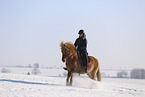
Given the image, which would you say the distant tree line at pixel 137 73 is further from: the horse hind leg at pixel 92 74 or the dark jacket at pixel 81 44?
the dark jacket at pixel 81 44

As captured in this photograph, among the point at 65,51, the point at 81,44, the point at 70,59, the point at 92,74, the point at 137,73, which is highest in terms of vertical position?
the point at 81,44

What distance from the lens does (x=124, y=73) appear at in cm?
6988

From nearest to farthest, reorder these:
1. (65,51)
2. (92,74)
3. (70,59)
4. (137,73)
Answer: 1. (65,51)
2. (70,59)
3. (92,74)
4. (137,73)

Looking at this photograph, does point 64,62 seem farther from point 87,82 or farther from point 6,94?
point 6,94

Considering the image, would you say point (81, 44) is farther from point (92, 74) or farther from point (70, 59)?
point (92, 74)

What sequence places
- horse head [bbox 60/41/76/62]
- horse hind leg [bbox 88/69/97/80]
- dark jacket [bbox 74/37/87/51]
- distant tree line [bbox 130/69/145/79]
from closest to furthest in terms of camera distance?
horse head [bbox 60/41/76/62] → dark jacket [bbox 74/37/87/51] → horse hind leg [bbox 88/69/97/80] → distant tree line [bbox 130/69/145/79]

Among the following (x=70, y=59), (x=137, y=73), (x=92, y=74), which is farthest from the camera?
(x=137, y=73)

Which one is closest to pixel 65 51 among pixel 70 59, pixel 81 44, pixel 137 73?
pixel 70 59

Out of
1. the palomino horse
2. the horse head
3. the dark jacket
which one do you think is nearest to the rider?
the dark jacket

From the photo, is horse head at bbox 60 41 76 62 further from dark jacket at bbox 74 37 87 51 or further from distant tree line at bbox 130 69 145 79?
distant tree line at bbox 130 69 145 79

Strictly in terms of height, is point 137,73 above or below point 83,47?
below

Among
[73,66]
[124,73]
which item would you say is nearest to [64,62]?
[73,66]

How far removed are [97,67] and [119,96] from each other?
437 centimetres

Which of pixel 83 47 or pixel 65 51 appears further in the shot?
pixel 83 47
